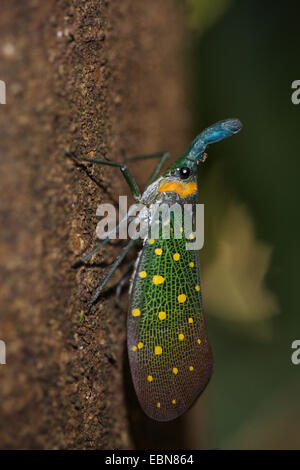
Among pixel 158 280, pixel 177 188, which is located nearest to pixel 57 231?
pixel 158 280

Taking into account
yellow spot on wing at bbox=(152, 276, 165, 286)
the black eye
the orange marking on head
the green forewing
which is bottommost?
the green forewing

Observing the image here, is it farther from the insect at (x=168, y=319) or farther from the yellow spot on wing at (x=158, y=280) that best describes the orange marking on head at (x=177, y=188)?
the yellow spot on wing at (x=158, y=280)

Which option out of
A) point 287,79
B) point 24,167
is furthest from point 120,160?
point 287,79

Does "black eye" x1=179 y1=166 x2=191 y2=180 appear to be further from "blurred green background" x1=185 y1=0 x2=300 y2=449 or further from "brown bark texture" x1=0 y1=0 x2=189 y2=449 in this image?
"blurred green background" x1=185 y1=0 x2=300 y2=449

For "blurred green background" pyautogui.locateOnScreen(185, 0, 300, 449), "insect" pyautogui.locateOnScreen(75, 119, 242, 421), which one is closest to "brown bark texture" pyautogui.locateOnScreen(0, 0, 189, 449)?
"insect" pyautogui.locateOnScreen(75, 119, 242, 421)

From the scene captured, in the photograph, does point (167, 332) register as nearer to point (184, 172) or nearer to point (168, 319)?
point (168, 319)

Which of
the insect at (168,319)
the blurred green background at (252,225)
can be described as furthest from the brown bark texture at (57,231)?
the blurred green background at (252,225)

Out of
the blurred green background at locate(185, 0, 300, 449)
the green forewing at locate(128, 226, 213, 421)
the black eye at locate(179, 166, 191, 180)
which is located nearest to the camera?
the green forewing at locate(128, 226, 213, 421)
